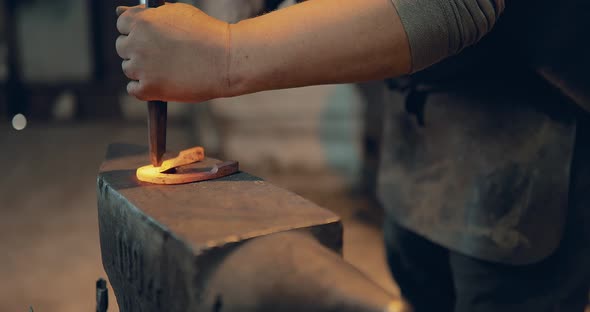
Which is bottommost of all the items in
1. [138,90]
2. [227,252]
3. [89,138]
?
[89,138]

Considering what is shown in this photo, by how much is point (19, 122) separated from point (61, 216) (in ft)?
6.22

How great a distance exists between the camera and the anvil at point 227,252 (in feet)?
1.70

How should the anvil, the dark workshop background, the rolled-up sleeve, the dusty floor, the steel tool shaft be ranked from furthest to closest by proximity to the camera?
the dark workshop background, the dusty floor, the steel tool shaft, the rolled-up sleeve, the anvil

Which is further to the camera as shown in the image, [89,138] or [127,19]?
[89,138]

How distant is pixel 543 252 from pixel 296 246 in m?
0.52

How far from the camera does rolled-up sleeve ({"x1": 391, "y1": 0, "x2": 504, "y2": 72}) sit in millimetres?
656

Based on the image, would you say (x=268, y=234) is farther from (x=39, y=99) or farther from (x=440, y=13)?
(x=39, y=99)

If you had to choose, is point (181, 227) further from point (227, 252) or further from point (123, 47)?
point (123, 47)

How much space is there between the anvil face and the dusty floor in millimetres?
1267

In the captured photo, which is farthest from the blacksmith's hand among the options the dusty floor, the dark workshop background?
the dusty floor

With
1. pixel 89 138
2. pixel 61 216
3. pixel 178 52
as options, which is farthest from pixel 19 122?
pixel 178 52

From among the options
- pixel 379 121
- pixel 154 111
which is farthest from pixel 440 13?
pixel 379 121

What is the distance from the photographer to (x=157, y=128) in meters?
0.79

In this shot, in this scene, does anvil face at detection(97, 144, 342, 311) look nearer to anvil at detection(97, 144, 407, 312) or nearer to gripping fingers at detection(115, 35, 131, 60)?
anvil at detection(97, 144, 407, 312)
